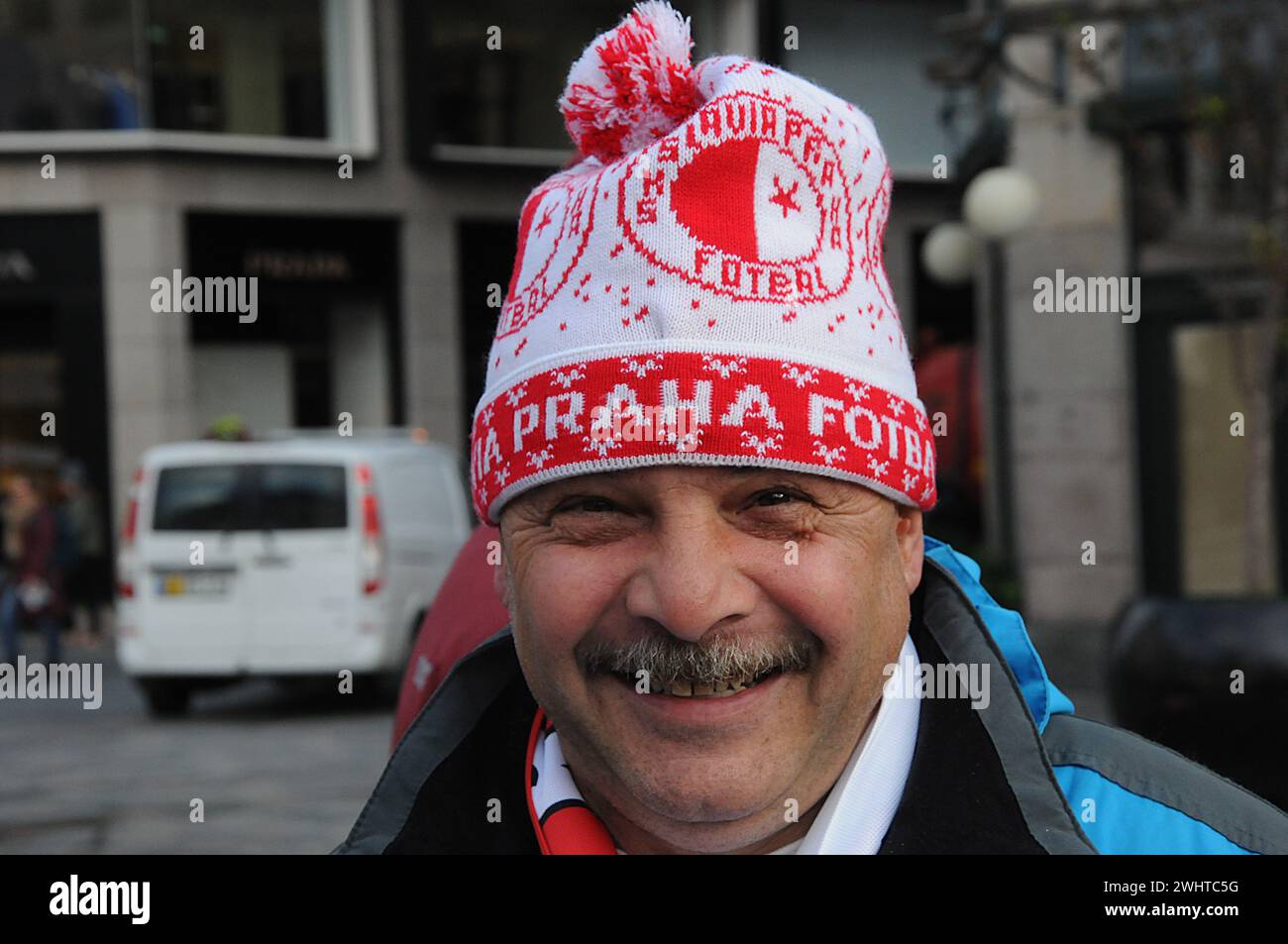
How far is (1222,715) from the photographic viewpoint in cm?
588

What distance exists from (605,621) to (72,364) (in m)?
18.4

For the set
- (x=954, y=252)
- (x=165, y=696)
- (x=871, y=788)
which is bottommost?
(x=165, y=696)

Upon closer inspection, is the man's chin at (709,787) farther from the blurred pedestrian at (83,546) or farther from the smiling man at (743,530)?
the blurred pedestrian at (83,546)

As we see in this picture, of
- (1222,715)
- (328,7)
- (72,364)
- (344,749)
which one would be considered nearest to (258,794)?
(344,749)

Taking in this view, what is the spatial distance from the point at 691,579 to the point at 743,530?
0.30 feet

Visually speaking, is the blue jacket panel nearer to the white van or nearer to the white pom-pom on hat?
the white pom-pom on hat

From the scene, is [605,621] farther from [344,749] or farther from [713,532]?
[344,749]

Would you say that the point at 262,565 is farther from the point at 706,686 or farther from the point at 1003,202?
the point at 706,686

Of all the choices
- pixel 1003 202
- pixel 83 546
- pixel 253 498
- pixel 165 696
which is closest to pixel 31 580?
pixel 83 546

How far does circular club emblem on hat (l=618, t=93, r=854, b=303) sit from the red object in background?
0.78 metres

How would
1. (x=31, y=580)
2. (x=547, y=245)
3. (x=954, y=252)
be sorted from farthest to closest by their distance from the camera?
(x=31, y=580)
(x=954, y=252)
(x=547, y=245)

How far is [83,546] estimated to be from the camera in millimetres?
18000

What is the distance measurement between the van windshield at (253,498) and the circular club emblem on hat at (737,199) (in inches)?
421

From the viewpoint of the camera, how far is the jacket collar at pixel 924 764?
162cm
